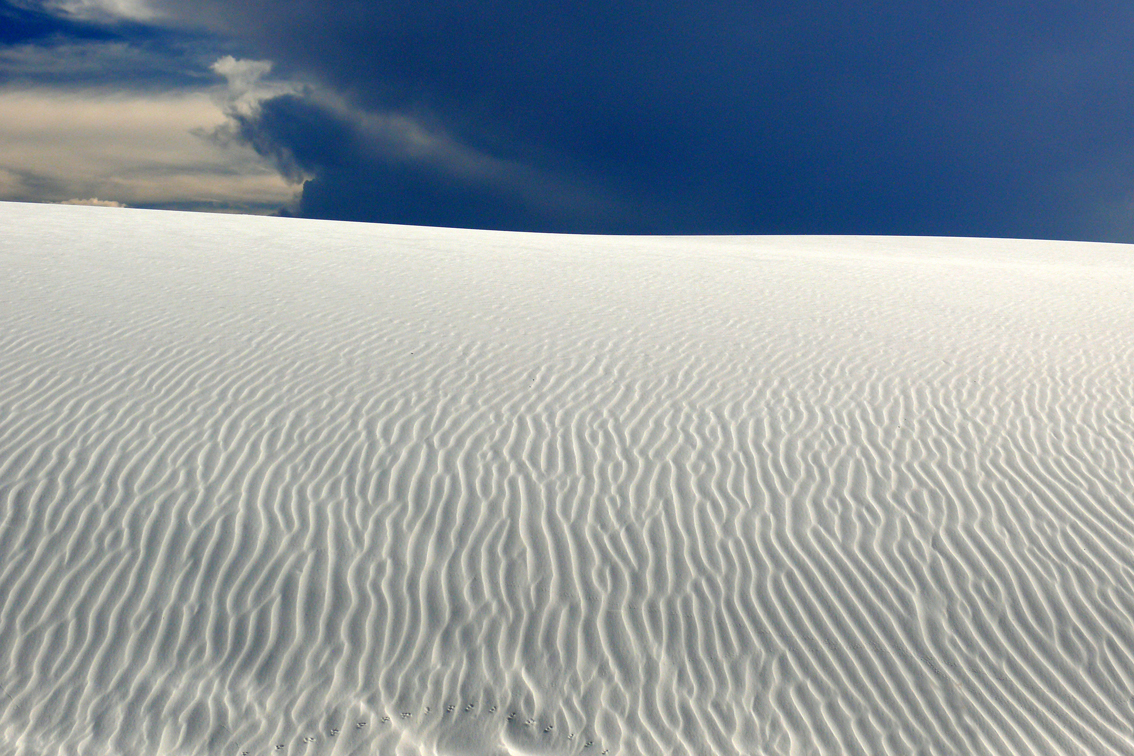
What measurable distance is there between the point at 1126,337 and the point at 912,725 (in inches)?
413

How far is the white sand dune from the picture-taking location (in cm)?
548

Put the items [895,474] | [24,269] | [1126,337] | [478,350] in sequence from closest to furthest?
[895,474] < [478,350] < [1126,337] < [24,269]

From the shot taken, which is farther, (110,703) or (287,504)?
(287,504)

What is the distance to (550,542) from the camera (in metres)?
6.77

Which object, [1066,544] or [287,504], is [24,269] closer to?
[287,504]

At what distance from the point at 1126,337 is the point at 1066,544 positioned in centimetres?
794

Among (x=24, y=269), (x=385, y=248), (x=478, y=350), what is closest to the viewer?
(x=478, y=350)

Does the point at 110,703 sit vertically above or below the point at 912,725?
below

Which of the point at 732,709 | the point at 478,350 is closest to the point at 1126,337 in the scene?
the point at 478,350

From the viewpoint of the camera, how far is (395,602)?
6.18m

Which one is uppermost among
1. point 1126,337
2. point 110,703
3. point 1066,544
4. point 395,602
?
point 1126,337

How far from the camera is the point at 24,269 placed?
49.0 feet

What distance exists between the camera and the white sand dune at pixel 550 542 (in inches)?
216

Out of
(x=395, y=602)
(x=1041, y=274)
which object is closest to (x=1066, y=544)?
(x=395, y=602)
